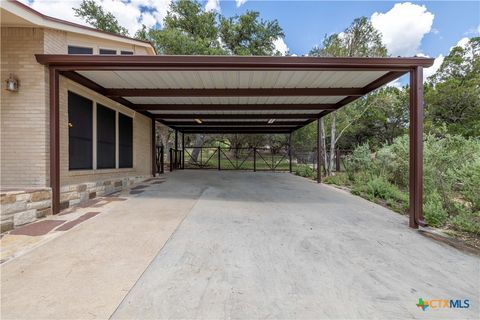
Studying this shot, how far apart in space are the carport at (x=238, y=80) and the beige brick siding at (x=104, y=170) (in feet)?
0.63

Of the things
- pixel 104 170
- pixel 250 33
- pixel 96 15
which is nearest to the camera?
pixel 104 170

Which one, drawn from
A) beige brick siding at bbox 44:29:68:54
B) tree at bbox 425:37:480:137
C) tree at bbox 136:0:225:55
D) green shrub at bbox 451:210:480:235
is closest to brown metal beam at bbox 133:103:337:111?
beige brick siding at bbox 44:29:68:54

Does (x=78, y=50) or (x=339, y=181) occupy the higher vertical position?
(x=78, y=50)

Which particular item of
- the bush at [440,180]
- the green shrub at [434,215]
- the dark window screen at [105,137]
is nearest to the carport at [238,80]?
the green shrub at [434,215]

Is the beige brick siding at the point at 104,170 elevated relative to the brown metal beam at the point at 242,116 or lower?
lower

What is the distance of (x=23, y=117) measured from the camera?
147 inches

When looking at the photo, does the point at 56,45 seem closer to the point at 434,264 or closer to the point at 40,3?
the point at 40,3

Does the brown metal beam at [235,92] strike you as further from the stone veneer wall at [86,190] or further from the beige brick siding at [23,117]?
the stone veneer wall at [86,190]

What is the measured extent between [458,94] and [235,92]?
18.5 meters

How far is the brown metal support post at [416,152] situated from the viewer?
361 cm

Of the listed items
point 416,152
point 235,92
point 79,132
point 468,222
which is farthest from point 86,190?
point 468,222

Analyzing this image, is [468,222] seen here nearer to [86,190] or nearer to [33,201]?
[33,201]

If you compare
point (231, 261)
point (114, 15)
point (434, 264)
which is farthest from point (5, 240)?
point (114, 15)

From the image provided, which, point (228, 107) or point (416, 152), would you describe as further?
point (228, 107)
